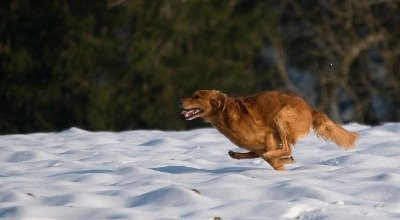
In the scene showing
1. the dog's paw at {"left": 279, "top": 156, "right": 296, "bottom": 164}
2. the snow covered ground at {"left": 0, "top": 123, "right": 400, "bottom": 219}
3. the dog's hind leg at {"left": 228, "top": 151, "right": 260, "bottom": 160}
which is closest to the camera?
the snow covered ground at {"left": 0, "top": 123, "right": 400, "bottom": 219}

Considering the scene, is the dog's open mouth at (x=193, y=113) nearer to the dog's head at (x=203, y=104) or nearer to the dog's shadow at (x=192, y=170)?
the dog's head at (x=203, y=104)

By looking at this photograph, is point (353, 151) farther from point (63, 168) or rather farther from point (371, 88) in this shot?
point (371, 88)

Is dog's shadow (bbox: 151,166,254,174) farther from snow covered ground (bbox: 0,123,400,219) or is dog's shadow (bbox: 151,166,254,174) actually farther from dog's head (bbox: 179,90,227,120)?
dog's head (bbox: 179,90,227,120)

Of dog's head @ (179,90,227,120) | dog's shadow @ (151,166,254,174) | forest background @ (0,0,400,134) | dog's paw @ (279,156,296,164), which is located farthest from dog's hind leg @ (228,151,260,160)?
forest background @ (0,0,400,134)

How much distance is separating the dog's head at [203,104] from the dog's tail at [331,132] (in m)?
0.72

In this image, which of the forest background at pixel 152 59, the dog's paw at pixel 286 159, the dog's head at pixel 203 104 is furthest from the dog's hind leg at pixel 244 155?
the forest background at pixel 152 59

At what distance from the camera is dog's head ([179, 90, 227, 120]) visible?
8.85 m

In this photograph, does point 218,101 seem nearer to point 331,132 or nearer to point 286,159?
point 286,159

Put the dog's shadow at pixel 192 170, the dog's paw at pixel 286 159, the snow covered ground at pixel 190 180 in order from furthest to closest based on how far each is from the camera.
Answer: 1. the dog's shadow at pixel 192 170
2. the dog's paw at pixel 286 159
3. the snow covered ground at pixel 190 180

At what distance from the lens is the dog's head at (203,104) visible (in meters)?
8.85

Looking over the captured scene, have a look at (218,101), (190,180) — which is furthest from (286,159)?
(190,180)

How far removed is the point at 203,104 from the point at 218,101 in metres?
0.12

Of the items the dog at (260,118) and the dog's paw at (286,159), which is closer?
the dog at (260,118)

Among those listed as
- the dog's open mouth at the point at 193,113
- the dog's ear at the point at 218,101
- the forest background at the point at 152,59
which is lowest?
the forest background at the point at 152,59
